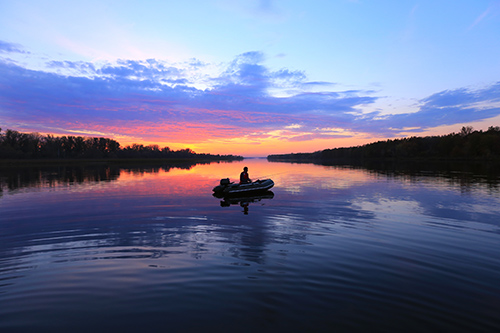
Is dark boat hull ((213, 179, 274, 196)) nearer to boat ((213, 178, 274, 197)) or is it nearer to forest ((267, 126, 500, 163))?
boat ((213, 178, 274, 197))

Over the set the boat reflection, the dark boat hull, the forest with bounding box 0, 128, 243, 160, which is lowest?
the boat reflection

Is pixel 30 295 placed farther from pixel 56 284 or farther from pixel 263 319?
pixel 263 319

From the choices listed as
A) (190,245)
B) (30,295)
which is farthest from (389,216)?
(30,295)

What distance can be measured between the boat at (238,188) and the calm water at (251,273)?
869 centimetres

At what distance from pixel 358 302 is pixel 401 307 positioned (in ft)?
3.16

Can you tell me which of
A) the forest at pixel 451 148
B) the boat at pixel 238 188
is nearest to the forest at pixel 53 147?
the boat at pixel 238 188

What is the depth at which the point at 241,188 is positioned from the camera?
995 inches

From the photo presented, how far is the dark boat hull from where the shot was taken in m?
24.7

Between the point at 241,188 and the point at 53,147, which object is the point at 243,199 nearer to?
the point at 241,188

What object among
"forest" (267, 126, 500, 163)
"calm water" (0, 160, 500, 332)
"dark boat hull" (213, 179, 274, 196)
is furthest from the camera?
"forest" (267, 126, 500, 163)

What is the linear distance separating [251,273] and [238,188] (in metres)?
17.3

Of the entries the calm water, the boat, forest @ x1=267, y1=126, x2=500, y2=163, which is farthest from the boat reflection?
forest @ x1=267, y1=126, x2=500, y2=163

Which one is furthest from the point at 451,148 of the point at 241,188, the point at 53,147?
the point at 53,147

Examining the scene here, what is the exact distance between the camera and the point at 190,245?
34.8ft
